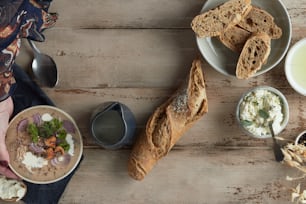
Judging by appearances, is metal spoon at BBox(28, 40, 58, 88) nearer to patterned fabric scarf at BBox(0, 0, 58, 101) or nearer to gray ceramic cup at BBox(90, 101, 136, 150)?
patterned fabric scarf at BBox(0, 0, 58, 101)

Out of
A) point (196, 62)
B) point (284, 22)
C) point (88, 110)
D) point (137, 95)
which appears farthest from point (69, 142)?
point (284, 22)

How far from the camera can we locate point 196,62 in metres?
1.46

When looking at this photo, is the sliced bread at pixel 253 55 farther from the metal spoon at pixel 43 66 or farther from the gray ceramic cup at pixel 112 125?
the metal spoon at pixel 43 66

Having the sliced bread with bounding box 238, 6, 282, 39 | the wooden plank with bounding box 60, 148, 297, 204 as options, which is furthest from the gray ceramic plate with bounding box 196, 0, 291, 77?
the wooden plank with bounding box 60, 148, 297, 204

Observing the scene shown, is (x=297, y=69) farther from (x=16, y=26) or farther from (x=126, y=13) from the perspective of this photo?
(x=16, y=26)

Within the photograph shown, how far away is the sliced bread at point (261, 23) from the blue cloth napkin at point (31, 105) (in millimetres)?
529

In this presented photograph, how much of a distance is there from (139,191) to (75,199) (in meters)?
0.17

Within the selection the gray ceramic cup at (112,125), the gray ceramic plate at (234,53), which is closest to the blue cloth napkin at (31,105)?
the gray ceramic cup at (112,125)

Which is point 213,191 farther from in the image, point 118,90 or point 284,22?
point 284,22

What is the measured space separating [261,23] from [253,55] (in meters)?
0.08

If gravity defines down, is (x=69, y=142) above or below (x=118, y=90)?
below

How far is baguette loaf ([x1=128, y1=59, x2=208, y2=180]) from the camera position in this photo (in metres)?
1.43

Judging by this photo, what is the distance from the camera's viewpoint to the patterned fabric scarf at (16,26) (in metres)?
1.08

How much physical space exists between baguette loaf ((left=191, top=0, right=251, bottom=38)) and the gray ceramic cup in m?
0.26
